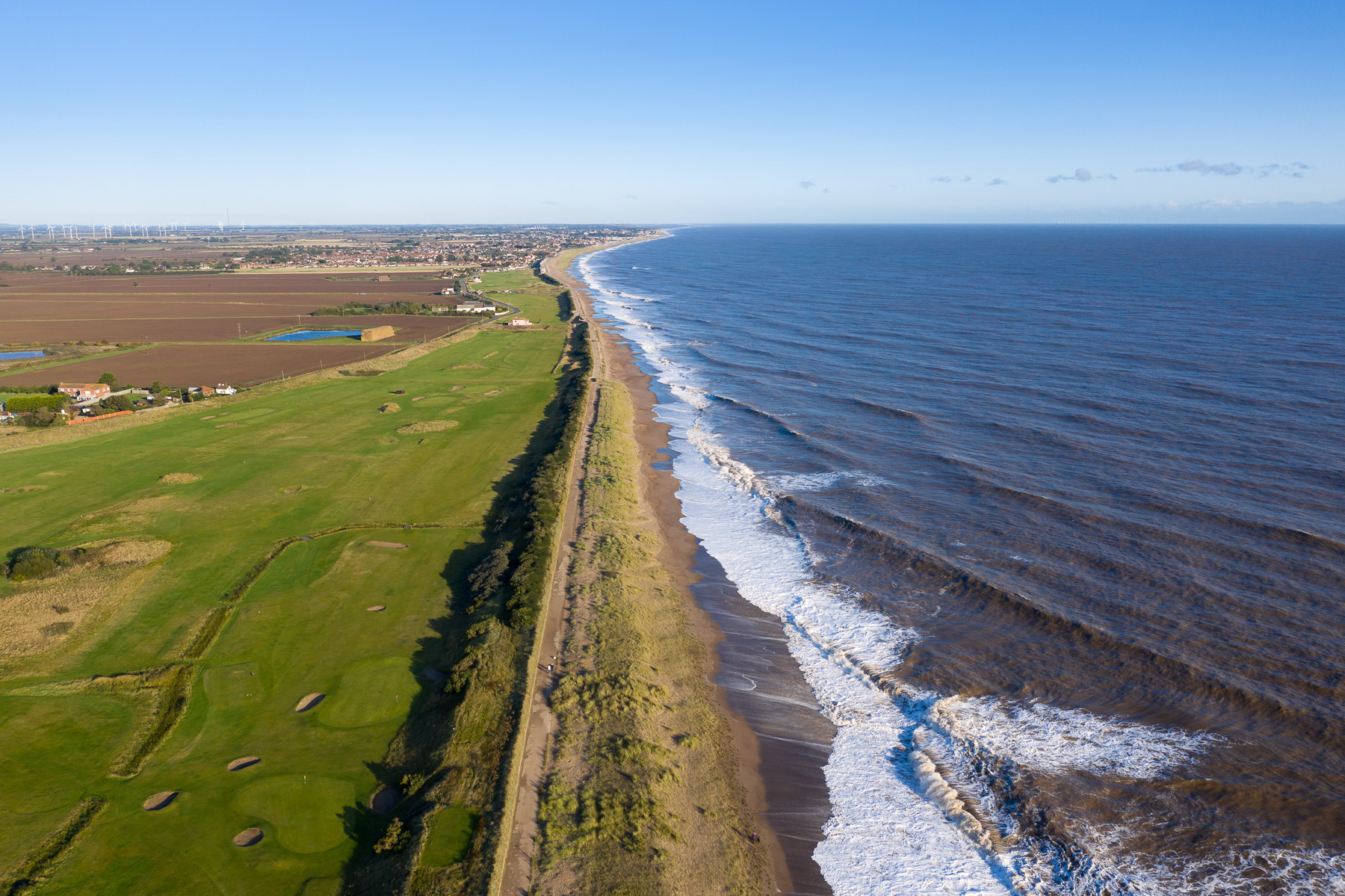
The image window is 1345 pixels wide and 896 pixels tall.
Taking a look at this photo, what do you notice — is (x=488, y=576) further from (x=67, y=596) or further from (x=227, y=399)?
(x=227, y=399)

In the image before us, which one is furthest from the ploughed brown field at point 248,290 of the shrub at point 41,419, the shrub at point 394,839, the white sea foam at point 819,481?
the shrub at point 394,839

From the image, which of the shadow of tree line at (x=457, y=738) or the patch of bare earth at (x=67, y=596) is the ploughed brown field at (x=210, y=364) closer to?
the patch of bare earth at (x=67, y=596)

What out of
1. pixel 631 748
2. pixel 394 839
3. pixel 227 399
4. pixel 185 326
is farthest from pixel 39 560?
pixel 185 326

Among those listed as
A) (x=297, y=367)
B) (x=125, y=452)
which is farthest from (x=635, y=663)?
(x=297, y=367)

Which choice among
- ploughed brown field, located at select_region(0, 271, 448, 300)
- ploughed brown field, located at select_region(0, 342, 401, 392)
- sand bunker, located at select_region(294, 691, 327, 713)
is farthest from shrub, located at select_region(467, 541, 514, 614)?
ploughed brown field, located at select_region(0, 271, 448, 300)

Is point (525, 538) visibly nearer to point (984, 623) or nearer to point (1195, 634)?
point (984, 623)

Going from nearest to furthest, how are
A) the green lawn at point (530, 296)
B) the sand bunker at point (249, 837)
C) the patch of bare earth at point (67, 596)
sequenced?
1. the sand bunker at point (249, 837)
2. the patch of bare earth at point (67, 596)
3. the green lawn at point (530, 296)
